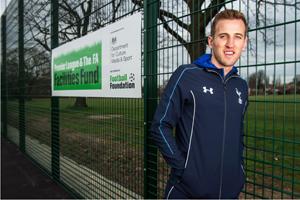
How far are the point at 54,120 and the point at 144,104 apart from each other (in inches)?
143

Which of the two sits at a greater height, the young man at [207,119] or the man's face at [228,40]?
the man's face at [228,40]

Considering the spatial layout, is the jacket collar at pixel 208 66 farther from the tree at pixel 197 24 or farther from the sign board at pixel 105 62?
the sign board at pixel 105 62

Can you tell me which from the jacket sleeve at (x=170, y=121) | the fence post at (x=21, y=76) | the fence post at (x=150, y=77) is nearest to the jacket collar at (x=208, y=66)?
the jacket sleeve at (x=170, y=121)

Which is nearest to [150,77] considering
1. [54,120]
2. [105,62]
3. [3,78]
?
[105,62]

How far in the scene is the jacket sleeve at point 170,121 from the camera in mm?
2182

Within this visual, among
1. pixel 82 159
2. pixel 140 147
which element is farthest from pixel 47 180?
pixel 140 147

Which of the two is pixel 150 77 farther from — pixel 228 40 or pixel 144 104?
pixel 228 40

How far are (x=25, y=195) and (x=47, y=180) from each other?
0.95 meters

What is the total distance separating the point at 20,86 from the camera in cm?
1016

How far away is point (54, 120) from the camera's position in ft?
22.8

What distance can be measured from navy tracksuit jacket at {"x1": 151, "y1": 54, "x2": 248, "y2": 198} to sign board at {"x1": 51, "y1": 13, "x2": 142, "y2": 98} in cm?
155

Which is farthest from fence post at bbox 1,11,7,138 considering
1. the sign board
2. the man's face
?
the man's face

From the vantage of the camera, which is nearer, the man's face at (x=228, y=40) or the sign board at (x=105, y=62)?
the man's face at (x=228, y=40)

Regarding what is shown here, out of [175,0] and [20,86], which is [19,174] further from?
[175,0]
